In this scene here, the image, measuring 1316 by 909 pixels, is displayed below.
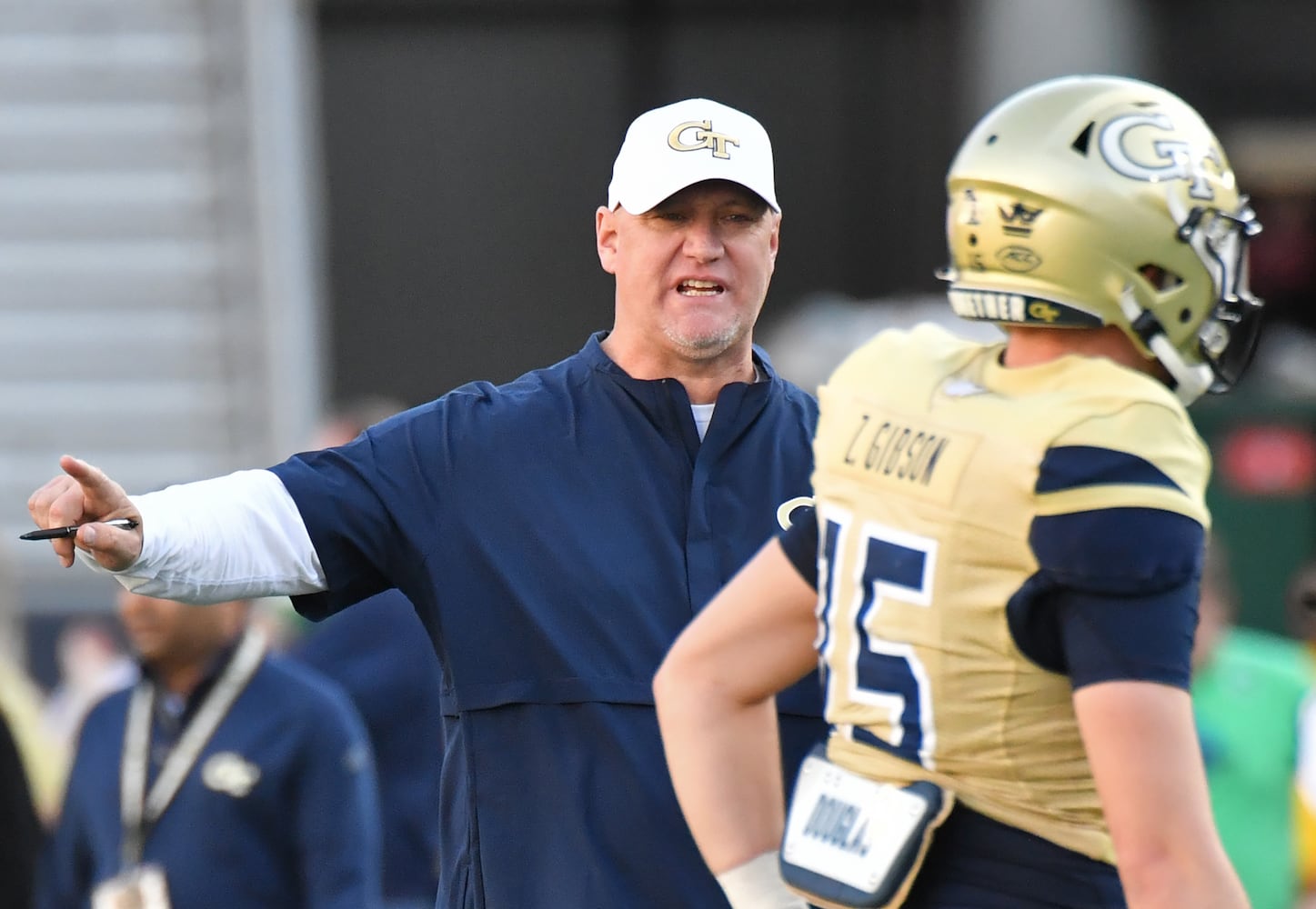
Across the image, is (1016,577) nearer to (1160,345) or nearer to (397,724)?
(1160,345)

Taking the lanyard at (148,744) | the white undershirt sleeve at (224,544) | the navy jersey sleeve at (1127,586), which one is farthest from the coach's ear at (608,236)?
the lanyard at (148,744)

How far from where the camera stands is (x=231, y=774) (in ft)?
15.9

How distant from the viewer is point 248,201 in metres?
11.1

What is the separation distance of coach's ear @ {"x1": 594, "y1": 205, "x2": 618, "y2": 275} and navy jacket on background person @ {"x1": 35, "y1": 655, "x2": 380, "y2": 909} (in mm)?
1746

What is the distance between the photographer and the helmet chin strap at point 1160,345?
230 cm

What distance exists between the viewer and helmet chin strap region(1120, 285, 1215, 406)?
7.54 ft

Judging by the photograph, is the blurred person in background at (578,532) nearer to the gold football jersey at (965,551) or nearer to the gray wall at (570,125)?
the gold football jersey at (965,551)

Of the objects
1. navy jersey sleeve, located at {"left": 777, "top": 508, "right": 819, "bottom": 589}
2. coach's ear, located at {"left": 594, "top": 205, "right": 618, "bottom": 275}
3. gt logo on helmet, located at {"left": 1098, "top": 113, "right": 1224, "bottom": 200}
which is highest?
gt logo on helmet, located at {"left": 1098, "top": 113, "right": 1224, "bottom": 200}

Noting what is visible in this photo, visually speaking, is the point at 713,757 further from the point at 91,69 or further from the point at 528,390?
the point at 91,69

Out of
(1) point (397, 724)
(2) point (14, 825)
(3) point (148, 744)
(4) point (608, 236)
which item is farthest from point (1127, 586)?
(1) point (397, 724)

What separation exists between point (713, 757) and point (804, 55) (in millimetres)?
9396

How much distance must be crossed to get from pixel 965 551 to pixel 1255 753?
145 inches

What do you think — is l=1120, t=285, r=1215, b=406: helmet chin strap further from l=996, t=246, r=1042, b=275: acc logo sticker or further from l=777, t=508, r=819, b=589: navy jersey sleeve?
l=777, t=508, r=819, b=589: navy jersey sleeve

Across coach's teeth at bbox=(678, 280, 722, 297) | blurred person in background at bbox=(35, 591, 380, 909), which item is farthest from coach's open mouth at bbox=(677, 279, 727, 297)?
blurred person in background at bbox=(35, 591, 380, 909)
